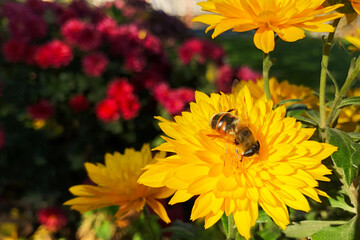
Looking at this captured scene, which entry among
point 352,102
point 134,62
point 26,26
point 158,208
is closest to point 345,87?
point 352,102

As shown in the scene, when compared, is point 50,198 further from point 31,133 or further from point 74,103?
point 74,103

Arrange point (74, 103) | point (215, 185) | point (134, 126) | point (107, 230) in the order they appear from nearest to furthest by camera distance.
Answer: point (215, 185)
point (107, 230)
point (74, 103)
point (134, 126)

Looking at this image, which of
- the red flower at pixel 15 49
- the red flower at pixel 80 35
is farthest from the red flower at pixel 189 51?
the red flower at pixel 15 49

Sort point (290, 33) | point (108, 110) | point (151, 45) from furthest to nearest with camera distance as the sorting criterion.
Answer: point (151, 45) → point (108, 110) → point (290, 33)

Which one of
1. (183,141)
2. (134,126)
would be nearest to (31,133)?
(134,126)

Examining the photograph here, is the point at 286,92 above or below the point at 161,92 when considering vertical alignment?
above

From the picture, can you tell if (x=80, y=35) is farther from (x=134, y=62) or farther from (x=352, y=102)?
(x=352, y=102)

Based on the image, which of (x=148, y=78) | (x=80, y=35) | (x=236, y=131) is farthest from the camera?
(x=148, y=78)
